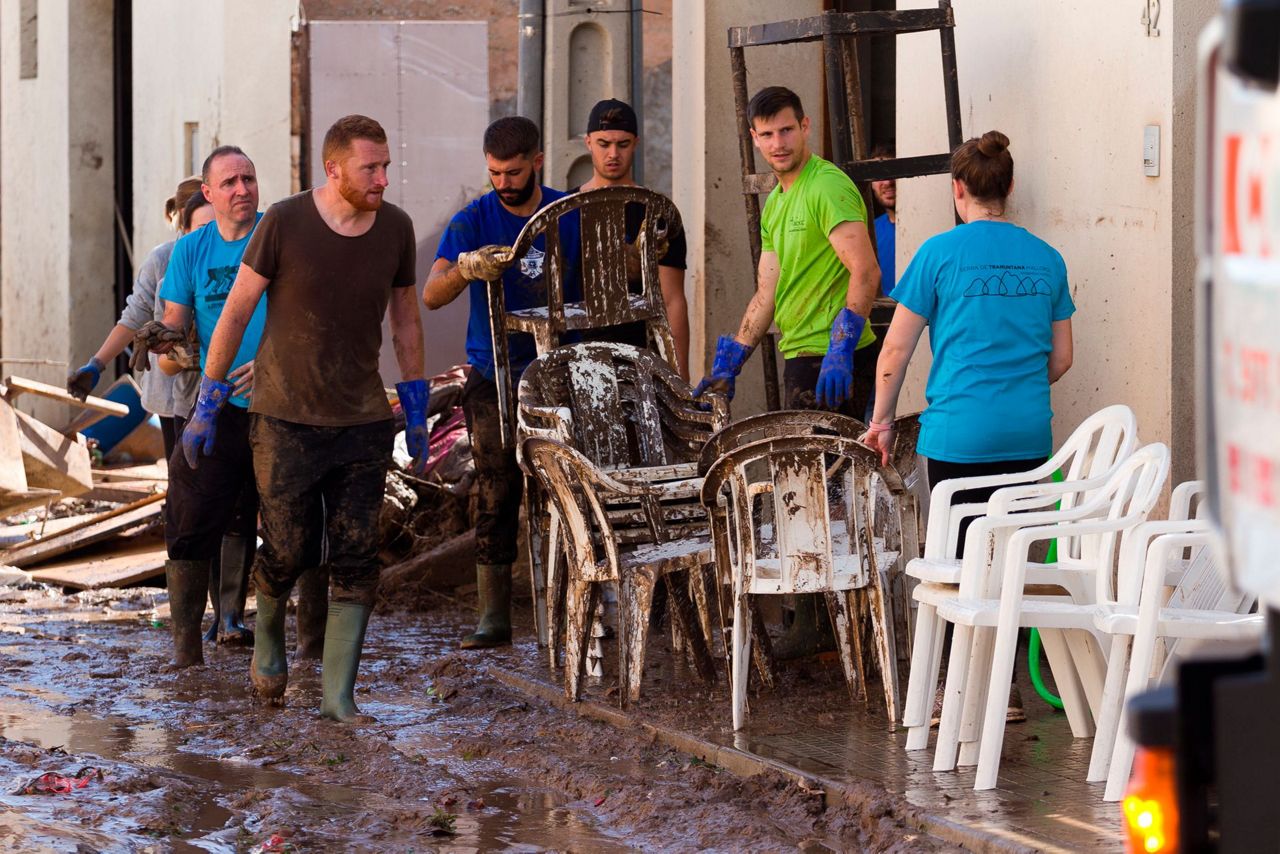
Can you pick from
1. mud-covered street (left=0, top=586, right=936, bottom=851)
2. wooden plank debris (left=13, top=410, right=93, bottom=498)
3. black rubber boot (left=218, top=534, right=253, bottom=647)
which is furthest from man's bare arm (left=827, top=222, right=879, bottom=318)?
wooden plank debris (left=13, top=410, right=93, bottom=498)

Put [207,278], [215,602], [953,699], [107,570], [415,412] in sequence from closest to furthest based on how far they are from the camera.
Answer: [953,699] < [415,412] < [207,278] < [215,602] < [107,570]

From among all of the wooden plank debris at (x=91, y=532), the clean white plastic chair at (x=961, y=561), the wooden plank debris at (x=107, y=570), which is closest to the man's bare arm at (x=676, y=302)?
the clean white plastic chair at (x=961, y=561)

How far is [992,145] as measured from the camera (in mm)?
5805

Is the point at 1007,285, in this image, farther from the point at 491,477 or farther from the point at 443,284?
the point at 491,477

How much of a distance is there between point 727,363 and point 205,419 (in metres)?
2.02

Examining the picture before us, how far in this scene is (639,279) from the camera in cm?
773

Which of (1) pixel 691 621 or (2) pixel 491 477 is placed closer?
(1) pixel 691 621

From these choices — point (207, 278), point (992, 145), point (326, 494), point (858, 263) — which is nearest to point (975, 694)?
point (992, 145)

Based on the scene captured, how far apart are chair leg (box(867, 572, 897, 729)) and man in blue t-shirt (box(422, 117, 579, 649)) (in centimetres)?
217

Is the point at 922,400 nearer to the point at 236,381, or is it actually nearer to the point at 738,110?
the point at 738,110

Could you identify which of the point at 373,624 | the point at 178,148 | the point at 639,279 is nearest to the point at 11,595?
the point at 373,624

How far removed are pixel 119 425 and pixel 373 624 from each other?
7295 millimetres

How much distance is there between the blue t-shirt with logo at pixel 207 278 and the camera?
303 inches

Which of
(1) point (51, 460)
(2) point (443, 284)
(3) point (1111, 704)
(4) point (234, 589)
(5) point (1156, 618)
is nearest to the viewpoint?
(5) point (1156, 618)
